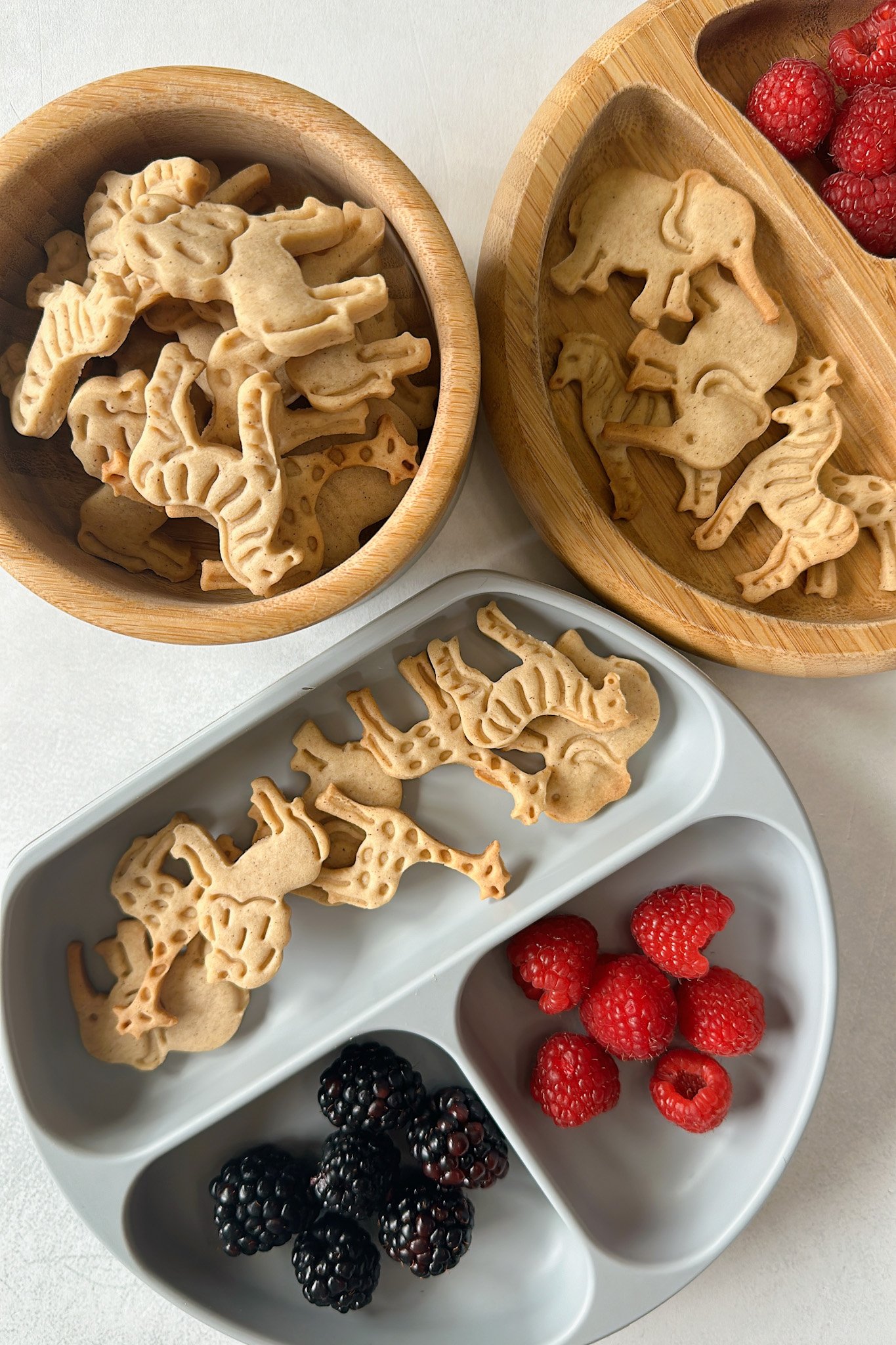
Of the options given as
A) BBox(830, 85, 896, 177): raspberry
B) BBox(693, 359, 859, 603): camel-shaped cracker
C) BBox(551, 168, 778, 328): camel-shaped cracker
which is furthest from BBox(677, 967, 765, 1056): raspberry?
BBox(830, 85, 896, 177): raspberry

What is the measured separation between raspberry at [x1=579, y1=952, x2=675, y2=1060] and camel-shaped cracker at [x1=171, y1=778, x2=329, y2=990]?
1.10 feet

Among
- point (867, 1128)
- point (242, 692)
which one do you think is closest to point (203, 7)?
point (242, 692)

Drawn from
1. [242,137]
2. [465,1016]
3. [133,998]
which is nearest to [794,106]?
[242,137]

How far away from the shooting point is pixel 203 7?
36.9 inches

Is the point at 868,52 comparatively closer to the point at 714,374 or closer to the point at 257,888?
the point at 714,374

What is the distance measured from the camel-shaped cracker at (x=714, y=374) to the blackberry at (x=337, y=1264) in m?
0.89

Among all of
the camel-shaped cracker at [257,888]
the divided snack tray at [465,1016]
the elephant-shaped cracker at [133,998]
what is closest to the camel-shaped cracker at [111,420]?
the divided snack tray at [465,1016]

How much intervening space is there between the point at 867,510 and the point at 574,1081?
26.5 inches

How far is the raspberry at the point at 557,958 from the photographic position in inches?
35.6

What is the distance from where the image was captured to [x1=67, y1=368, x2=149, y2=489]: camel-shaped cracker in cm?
68

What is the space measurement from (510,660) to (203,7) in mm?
792

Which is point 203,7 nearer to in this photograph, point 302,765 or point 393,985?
point 302,765

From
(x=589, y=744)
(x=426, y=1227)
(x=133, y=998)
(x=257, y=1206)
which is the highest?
(x=133, y=998)

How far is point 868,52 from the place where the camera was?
869mm
